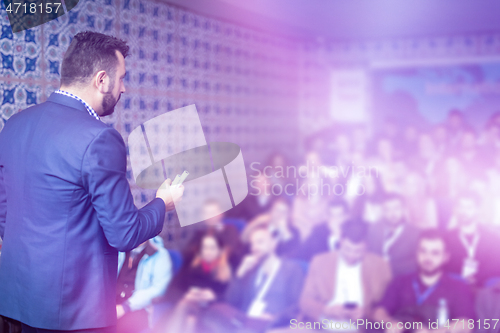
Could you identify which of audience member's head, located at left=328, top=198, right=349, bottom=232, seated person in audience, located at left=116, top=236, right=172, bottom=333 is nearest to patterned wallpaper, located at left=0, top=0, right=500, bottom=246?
seated person in audience, located at left=116, top=236, right=172, bottom=333

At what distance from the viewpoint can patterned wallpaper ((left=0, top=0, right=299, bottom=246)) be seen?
138cm

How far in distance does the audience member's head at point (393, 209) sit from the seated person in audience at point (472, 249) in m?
0.27

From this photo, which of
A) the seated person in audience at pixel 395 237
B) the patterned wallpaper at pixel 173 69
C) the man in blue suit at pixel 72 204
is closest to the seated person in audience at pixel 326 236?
the seated person in audience at pixel 395 237

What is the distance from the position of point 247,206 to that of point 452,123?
7.63ft

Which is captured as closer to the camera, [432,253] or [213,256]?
[432,253]

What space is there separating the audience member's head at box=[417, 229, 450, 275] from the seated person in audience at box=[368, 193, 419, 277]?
256 millimetres

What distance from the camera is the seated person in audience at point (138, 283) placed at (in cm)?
156

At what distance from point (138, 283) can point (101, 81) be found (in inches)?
43.4

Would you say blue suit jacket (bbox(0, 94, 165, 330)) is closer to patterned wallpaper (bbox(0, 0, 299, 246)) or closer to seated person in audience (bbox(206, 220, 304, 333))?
patterned wallpaper (bbox(0, 0, 299, 246))

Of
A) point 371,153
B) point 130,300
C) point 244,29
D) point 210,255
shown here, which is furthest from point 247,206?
point 371,153

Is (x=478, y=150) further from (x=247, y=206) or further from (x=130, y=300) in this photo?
(x=130, y=300)

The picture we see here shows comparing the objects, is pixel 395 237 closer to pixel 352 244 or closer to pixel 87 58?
pixel 352 244

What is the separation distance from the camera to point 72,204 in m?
0.73

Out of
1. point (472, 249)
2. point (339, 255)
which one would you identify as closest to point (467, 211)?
point (472, 249)
